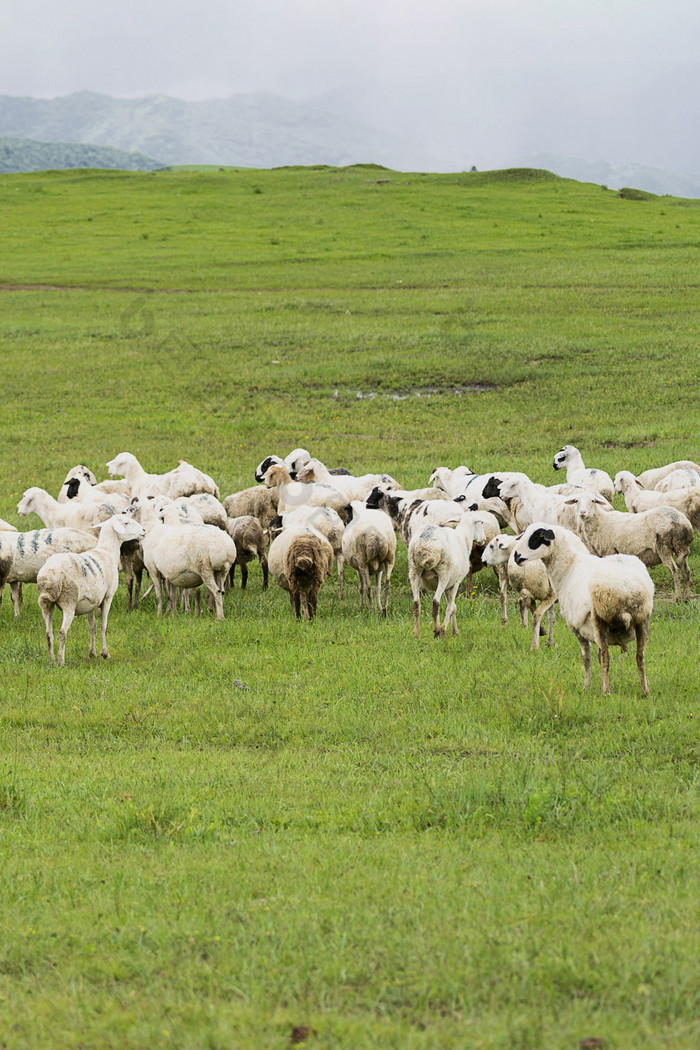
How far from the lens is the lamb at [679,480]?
15.6 meters

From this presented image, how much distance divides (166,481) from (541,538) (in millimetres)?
9285

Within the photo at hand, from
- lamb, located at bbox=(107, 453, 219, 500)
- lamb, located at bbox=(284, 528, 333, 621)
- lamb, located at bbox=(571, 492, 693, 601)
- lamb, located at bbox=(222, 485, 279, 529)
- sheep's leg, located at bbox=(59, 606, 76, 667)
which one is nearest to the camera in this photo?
sheep's leg, located at bbox=(59, 606, 76, 667)

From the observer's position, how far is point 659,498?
14.9 metres

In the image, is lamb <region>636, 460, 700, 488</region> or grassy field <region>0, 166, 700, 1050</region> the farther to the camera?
lamb <region>636, 460, 700, 488</region>

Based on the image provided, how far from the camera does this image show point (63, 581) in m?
11.2

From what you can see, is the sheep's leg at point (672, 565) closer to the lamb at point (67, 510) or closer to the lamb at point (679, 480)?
the lamb at point (679, 480)

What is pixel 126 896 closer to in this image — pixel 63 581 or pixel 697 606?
pixel 63 581

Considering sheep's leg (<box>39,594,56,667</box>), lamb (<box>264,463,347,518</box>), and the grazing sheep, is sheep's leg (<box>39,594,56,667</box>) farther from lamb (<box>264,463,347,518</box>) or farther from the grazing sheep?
lamb (<box>264,463,347,518</box>)

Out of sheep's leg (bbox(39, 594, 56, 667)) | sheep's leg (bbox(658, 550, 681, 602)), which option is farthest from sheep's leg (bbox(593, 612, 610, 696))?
sheep's leg (bbox(39, 594, 56, 667))

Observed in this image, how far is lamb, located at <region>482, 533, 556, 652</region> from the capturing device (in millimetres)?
11094

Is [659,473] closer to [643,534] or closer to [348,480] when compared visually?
[643,534]

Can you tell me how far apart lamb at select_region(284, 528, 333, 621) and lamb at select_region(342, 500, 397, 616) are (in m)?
0.48

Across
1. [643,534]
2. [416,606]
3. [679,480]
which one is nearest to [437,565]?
[416,606]

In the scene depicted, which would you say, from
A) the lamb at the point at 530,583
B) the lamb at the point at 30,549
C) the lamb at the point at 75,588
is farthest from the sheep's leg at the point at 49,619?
the lamb at the point at 530,583
